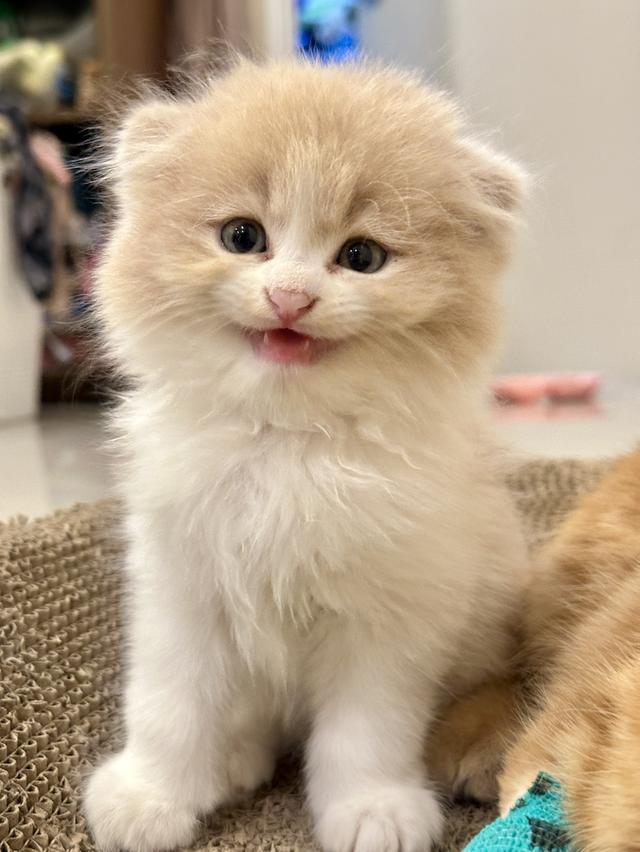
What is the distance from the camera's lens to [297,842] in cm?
84

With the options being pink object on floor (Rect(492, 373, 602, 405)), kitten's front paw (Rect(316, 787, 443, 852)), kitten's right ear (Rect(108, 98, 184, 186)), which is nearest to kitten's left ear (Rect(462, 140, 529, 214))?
→ kitten's right ear (Rect(108, 98, 184, 186))

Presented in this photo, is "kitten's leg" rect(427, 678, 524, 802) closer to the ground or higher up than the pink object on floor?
higher up

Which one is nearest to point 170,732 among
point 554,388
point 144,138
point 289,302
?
point 289,302

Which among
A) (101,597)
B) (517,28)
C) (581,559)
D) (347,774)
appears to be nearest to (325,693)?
(347,774)

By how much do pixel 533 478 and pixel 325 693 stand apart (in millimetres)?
898

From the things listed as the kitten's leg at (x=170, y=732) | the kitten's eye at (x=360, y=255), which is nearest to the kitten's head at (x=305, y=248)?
the kitten's eye at (x=360, y=255)

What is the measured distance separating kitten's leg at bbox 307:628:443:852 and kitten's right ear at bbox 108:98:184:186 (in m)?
0.46

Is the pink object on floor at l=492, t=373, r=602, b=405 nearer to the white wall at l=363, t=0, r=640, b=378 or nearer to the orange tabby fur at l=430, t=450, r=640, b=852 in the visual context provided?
the white wall at l=363, t=0, r=640, b=378

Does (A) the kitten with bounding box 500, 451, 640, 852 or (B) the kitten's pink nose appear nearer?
(A) the kitten with bounding box 500, 451, 640, 852

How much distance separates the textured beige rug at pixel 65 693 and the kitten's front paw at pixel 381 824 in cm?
3

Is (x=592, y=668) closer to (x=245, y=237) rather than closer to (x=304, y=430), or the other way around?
(x=304, y=430)

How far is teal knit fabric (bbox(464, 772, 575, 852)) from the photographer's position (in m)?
0.59

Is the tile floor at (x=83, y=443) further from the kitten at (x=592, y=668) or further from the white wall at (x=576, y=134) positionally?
the kitten at (x=592, y=668)

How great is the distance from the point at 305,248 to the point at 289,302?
0.21 ft
